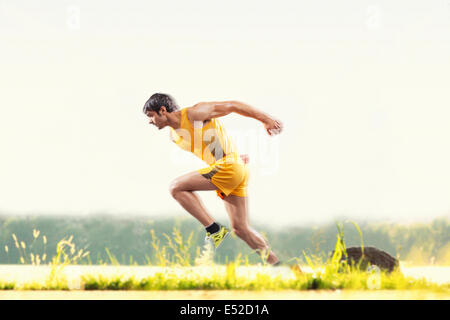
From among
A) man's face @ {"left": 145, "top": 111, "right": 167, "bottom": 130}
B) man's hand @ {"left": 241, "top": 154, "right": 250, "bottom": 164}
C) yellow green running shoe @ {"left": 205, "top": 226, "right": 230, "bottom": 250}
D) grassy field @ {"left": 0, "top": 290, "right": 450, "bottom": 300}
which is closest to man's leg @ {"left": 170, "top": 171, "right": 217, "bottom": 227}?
yellow green running shoe @ {"left": 205, "top": 226, "right": 230, "bottom": 250}

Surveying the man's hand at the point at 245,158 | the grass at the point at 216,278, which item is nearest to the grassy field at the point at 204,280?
the grass at the point at 216,278

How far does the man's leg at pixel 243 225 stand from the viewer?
14.5ft

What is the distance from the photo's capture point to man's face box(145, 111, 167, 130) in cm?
437

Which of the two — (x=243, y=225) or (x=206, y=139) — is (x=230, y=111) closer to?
(x=206, y=139)

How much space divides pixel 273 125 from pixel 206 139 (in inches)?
24.8

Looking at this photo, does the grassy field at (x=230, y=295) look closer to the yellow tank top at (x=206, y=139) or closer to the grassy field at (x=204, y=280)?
the grassy field at (x=204, y=280)

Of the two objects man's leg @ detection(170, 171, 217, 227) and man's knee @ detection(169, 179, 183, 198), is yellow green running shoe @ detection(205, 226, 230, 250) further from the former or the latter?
man's knee @ detection(169, 179, 183, 198)

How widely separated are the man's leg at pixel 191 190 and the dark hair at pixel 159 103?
65 centimetres

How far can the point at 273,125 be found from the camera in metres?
4.27

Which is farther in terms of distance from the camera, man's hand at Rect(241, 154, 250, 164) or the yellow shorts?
man's hand at Rect(241, 154, 250, 164)

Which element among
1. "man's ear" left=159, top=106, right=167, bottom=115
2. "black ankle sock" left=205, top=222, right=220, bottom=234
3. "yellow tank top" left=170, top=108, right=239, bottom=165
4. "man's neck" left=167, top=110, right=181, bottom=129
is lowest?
"black ankle sock" left=205, top=222, right=220, bottom=234

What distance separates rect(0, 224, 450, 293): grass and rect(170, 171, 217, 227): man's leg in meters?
0.27

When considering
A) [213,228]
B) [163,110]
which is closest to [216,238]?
[213,228]

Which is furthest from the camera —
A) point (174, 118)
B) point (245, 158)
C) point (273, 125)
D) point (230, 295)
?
point (245, 158)
